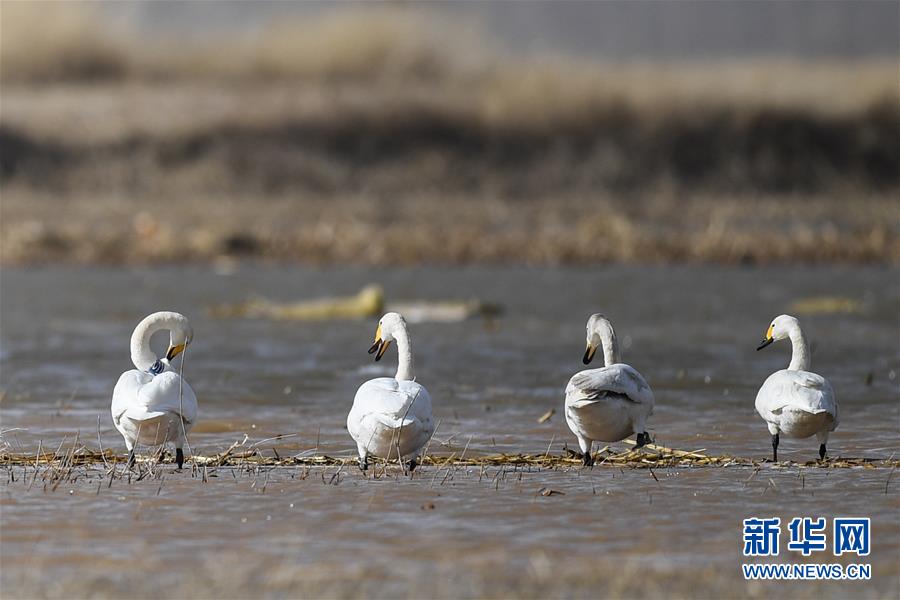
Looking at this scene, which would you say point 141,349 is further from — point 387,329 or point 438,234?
point 438,234

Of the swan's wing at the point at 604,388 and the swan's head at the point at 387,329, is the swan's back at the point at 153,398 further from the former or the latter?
the swan's wing at the point at 604,388

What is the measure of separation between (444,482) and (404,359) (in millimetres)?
1528

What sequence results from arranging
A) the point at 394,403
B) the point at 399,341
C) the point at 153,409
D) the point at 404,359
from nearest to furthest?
1. the point at 394,403
2. the point at 153,409
3. the point at 404,359
4. the point at 399,341

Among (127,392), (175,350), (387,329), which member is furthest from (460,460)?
(175,350)

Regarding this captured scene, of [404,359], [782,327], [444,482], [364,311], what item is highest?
[364,311]

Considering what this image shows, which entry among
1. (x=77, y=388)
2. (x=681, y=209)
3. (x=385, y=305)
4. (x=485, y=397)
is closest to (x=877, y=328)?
(x=385, y=305)

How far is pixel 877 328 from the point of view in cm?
2255

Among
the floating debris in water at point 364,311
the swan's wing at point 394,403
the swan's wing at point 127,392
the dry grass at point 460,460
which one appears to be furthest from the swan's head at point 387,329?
the floating debris in water at point 364,311

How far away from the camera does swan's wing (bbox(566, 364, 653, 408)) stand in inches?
402

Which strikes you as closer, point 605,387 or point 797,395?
point 605,387

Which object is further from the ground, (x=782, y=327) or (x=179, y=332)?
(x=782, y=327)

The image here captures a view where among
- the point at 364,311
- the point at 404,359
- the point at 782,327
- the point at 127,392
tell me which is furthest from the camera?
the point at 364,311

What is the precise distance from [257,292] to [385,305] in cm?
750

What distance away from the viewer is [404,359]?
437 inches
